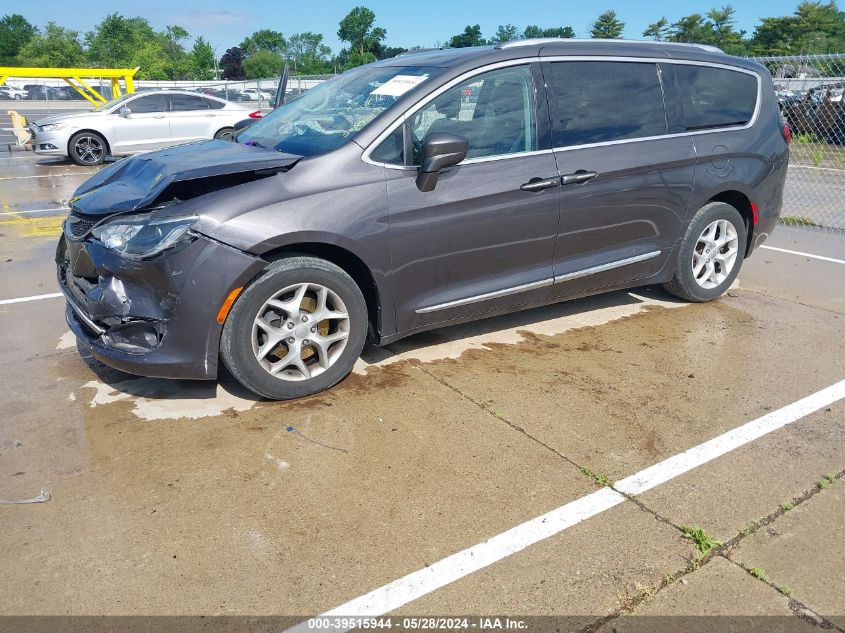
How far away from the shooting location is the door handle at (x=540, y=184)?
168 inches

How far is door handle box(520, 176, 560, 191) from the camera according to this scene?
4.28m

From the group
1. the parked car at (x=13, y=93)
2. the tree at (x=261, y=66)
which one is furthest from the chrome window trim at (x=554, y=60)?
the tree at (x=261, y=66)

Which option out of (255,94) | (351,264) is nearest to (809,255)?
(351,264)

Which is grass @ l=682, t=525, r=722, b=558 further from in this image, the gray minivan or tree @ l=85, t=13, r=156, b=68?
tree @ l=85, t=13, r=156, b=68

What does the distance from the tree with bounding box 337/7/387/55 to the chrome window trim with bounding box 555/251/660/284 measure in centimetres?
13449

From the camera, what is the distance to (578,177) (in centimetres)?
447

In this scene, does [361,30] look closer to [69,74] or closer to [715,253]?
[69,74]

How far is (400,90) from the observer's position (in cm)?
414

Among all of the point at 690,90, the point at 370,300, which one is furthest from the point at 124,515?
the point at 690,90

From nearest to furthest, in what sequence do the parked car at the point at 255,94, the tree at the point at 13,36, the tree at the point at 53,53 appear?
the parked car at the point at 255,94 < the tree at the point at 53,53 < the tree at the point at 13,36

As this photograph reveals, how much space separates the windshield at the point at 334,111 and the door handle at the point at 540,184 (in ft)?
2.81

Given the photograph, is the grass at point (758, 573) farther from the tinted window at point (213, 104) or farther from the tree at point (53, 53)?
the tree at point (53, 53)

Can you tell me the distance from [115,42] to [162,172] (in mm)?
94507

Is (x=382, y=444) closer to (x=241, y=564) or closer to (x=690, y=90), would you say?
(x=241, y=564)
